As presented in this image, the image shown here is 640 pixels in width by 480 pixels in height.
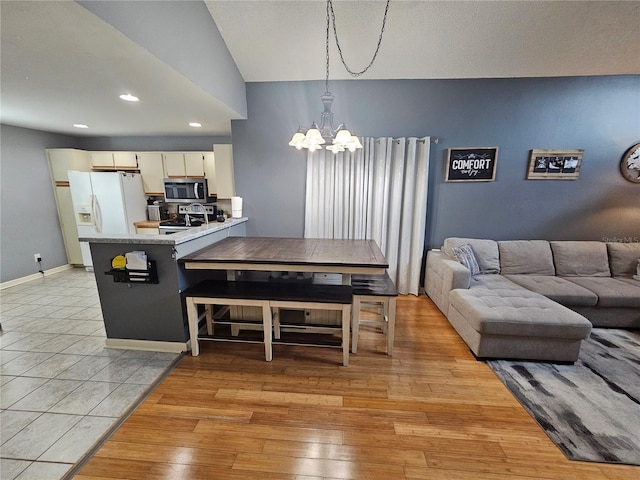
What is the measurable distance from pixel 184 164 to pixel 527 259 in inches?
207

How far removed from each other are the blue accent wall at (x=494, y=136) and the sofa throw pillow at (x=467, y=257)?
1.57ft

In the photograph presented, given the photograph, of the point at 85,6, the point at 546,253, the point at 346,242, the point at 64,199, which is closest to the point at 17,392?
the point at 85,6

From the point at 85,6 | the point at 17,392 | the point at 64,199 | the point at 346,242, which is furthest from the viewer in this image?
the point at 64,199

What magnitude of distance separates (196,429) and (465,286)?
8.63 ft

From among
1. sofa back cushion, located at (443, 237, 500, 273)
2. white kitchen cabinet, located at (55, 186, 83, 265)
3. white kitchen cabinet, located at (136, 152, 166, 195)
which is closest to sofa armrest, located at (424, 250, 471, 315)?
sofa back cushion, located at (443, 237, 500, 273)

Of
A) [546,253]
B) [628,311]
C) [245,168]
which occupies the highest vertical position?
[245,168]

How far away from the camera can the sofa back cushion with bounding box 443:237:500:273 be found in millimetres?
3090

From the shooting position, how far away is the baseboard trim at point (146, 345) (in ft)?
7.30

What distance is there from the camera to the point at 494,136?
10.6ft

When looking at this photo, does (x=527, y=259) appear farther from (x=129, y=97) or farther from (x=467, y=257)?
(x=129, y=97)

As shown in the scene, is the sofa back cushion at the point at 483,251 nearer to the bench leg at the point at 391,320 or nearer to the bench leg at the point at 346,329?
the bench leg at the point at 391,320

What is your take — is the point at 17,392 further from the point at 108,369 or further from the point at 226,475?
the point at 226,475

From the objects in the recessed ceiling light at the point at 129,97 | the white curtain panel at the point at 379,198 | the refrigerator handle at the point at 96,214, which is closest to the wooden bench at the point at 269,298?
the white curtain panel at the point at 379,198

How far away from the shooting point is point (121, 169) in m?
4.48
